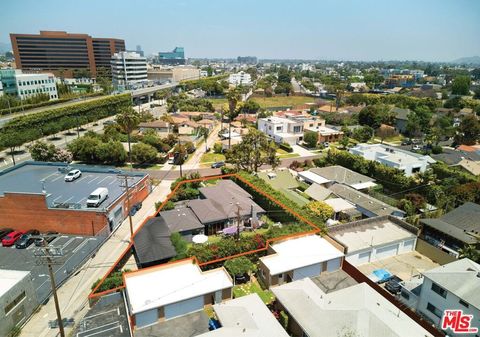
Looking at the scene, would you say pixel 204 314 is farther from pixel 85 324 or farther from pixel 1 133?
pixel 1 133

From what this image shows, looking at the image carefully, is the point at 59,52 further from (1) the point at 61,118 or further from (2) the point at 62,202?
(2) the point at 62,202

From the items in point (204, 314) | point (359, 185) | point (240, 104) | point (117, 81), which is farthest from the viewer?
point (117, 81)

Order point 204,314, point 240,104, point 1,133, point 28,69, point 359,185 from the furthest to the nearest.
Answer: point 28,69 < point 240,104 < point 1,133 < point 359,185 < point 204,314

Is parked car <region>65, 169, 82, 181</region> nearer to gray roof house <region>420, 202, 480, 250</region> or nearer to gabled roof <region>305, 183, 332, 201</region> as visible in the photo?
gabled roof <region>305, 183, 332, 201</region>

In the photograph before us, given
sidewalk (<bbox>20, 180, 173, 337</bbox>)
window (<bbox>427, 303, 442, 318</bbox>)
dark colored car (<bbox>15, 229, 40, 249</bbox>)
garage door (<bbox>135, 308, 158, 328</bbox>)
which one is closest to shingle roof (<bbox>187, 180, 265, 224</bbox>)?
sidewalk (<bbox>20, 180, 173, 337</bbox>)

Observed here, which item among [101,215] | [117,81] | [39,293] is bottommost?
[39,293]

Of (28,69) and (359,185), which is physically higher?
(28,69)

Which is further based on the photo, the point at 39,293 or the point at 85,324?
the point at 39,293

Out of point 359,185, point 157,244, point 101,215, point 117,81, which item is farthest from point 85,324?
point 117,81
